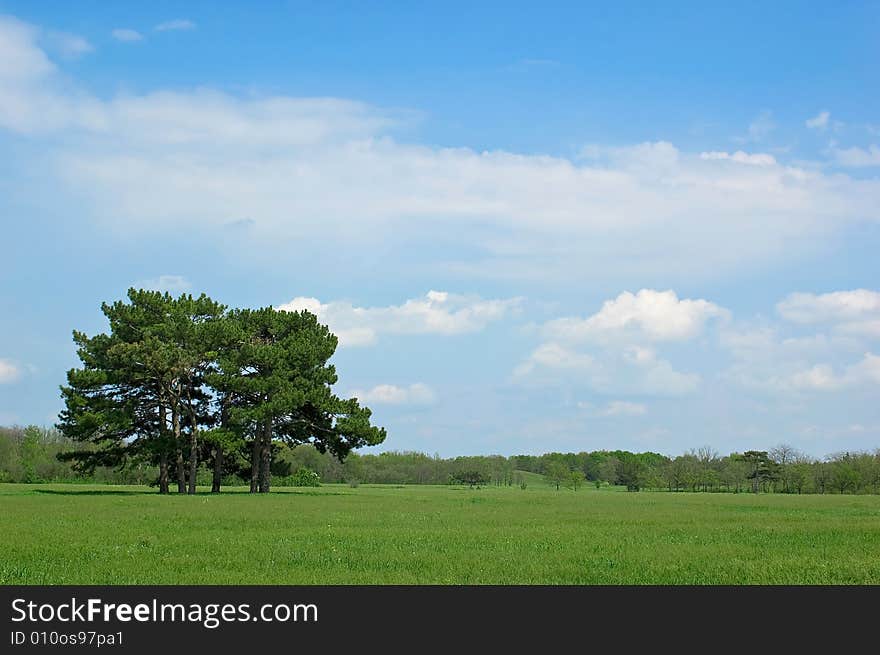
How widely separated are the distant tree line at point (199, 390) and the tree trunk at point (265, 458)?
0.11 meters

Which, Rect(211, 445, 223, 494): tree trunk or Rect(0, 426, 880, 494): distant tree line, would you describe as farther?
Rect(0, 426, 880, 494): distant tree line

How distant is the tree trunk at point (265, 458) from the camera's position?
6769 cm

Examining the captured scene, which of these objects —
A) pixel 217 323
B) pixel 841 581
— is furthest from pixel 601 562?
pixel 217 323

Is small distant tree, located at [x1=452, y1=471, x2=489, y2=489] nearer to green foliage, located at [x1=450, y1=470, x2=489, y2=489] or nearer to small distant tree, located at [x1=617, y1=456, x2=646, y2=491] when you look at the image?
green foliage, located at [x1=450, y1=470, x2=489, y2=489]

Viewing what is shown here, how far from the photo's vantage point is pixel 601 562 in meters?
19.8

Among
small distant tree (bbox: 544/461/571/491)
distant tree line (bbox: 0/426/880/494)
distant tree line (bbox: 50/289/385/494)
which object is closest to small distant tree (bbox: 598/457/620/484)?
distant tree line (bbox: 0/426/880/494)

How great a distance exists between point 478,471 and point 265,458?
8951cm

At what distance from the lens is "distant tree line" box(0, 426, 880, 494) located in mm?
104750

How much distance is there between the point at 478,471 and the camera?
15450 centimetres

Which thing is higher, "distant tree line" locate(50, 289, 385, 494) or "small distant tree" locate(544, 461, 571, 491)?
"distant tree line" locate(50, 289, 385, 494)

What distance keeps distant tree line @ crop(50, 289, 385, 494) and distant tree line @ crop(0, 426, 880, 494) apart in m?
5.35

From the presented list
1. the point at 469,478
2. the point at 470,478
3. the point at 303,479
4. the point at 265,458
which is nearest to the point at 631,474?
the point at 470,478
